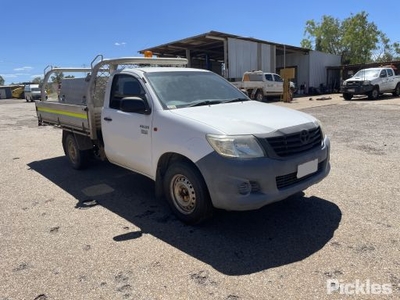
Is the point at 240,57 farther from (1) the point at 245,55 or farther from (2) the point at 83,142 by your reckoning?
(2) the point at 83,142

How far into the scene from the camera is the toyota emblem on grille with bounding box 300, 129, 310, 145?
3.74 m

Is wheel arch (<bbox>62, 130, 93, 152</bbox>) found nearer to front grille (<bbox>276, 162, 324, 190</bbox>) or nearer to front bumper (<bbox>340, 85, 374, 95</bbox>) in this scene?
front grille (<bbox>276, 162, 324, 190</bbox>)

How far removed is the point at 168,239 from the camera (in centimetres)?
373

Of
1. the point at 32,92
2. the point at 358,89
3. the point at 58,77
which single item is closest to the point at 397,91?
the point at 358,89

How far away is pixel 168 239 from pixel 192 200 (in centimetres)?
50

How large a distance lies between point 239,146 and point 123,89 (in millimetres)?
2340

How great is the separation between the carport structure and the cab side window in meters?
22.1

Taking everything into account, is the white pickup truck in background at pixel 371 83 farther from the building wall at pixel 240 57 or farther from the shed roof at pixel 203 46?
the shed roof at pixel 203 46

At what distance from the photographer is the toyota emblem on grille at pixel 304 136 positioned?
3.74 m

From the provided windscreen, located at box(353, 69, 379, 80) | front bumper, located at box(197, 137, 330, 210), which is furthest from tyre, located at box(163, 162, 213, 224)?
windscreen, located at box(353, 69, 379, 80)

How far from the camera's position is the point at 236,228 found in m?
3.94

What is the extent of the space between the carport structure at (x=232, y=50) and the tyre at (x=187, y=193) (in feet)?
77.2

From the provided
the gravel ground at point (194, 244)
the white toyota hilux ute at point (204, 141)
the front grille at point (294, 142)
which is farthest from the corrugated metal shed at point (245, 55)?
the front grille at point (294, 142)

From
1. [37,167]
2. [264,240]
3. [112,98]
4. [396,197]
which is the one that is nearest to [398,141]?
[396,197]
